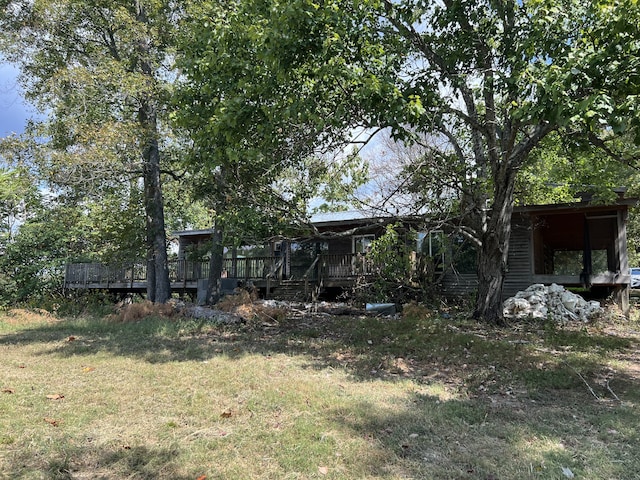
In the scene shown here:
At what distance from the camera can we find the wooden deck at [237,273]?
1686cm

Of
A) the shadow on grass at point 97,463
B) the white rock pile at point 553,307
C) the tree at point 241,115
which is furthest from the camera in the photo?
the white rock pile at point 553,307

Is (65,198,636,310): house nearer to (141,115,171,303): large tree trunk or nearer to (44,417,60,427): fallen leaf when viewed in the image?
(141,115,171,303): large tree trunk

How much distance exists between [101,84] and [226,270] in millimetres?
9250

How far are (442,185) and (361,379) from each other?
5.42 m

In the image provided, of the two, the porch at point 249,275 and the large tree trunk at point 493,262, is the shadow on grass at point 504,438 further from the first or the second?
the porch at point 249,275

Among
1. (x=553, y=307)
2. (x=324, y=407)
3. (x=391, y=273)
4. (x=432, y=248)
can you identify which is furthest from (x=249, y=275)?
(x=324, y=407)

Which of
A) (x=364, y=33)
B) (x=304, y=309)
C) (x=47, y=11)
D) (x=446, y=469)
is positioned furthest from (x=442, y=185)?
(x=47, y=11)

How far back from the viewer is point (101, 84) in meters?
13.5

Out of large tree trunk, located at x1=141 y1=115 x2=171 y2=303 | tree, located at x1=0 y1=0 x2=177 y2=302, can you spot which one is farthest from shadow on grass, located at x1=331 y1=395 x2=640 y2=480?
large tree trunk, located at x1=141 y1=115 x2=171 y2=303

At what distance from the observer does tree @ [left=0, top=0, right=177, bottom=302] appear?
43.5 feet

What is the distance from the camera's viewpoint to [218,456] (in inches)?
135

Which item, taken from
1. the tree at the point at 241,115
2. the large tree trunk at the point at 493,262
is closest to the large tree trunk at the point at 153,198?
the tree at the point at 241,115

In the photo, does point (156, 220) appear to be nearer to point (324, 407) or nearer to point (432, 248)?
point (432, 248)

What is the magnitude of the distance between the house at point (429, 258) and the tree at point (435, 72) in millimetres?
2426
